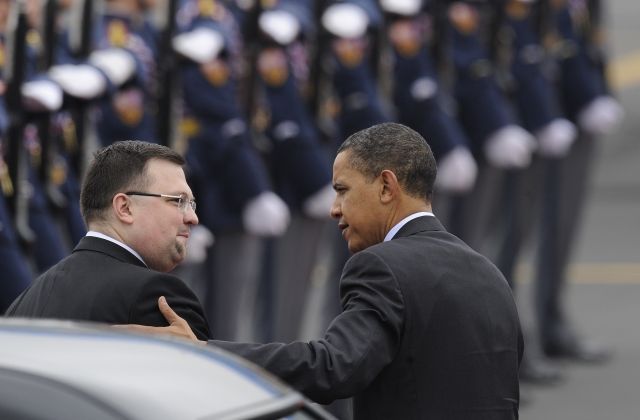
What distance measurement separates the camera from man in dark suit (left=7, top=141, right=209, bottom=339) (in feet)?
11.7

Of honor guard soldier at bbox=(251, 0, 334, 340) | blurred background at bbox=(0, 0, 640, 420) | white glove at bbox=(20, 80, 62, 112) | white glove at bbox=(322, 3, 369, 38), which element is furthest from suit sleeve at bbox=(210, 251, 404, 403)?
white glove at bbox=(322, 3, 369, 38)

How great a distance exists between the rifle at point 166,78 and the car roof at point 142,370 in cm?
444

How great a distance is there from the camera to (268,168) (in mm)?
7930

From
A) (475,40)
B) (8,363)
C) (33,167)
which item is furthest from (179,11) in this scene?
(8,363)

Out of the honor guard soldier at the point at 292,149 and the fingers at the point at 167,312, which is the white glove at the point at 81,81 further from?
the fingers at the point at 167,312

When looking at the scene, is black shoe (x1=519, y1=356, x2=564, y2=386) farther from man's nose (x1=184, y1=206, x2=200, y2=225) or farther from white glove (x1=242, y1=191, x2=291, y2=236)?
man's nose (x1=184, y1=206, x2=200, y2=225)

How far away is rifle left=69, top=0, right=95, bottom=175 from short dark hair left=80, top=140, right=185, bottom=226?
3.12m

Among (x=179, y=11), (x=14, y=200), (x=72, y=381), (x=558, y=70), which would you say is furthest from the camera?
(x=558, y=70)

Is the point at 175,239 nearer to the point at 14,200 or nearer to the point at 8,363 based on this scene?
the point at 8,363

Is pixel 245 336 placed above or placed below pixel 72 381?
below

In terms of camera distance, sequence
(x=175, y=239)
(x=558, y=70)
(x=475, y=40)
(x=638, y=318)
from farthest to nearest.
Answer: (x=638, y=318)
(x=558, y=70)
(x=475, y=40)
(x=175, y=239)

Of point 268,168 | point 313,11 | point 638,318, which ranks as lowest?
point 638,318

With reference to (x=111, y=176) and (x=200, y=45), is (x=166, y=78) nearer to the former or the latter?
(x=200, y=45)

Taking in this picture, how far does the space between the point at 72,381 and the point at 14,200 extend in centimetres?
386
